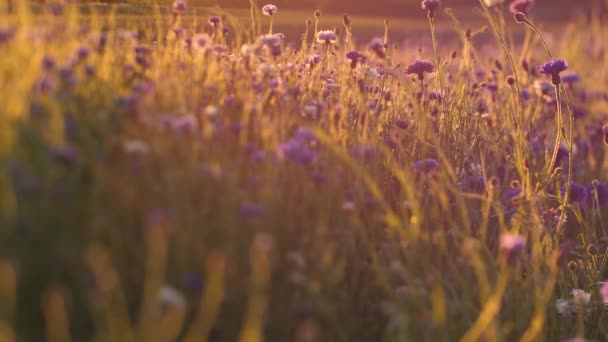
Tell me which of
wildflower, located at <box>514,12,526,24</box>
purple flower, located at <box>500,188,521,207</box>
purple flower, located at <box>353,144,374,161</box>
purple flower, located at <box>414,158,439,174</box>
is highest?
wildflower, located at <box>514,12,526,24</box>

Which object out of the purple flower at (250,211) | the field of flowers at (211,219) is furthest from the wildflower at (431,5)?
the purple flower at (250,211)

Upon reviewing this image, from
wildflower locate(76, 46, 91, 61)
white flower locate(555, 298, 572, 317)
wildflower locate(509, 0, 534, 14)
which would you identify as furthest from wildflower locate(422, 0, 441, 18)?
wildflower locate(76, 46, 91, 61)

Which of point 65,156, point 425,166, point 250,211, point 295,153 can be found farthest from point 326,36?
point 65,156

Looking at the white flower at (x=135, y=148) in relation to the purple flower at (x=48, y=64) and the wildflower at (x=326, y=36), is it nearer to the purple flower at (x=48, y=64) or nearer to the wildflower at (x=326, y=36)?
the purple flower at (x=48, y=64)

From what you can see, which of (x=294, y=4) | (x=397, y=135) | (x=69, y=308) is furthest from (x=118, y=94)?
(x=294, y=4)

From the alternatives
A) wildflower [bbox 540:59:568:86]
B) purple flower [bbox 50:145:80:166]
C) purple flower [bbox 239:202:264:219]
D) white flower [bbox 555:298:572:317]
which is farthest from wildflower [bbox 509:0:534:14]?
purple flower [bbox 50:145:80:166]

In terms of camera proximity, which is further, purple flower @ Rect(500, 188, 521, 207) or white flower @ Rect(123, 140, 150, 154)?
purple flower @ Rect(500, 188, 521, 207)

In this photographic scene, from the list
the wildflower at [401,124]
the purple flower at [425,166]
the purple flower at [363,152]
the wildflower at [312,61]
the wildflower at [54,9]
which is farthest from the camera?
the wildflower at [312,61]

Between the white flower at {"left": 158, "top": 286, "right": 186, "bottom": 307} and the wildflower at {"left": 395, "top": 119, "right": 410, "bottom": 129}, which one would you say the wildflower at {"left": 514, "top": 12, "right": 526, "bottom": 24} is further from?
the white flower at {"left": 158, "top": 286, "right": 186, "bottom": 307}

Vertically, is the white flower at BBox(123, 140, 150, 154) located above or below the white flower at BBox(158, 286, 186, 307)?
above

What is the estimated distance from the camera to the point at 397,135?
3434 millimetres

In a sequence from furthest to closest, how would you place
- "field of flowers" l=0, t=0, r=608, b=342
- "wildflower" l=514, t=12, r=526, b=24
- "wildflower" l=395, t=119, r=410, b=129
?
"wildflower" l=514, t=12, r=526, b=24 → "wildflower" l=395, t=119, r=410, b=129 → "field of flowers" l=0, t=0, r=608, b=342

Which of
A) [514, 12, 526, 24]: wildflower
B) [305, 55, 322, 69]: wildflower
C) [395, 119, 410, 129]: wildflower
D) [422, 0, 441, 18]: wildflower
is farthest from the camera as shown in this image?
[422, 0, 441, 18]: wildflower

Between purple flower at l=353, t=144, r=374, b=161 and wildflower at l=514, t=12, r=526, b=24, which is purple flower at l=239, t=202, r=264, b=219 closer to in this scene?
purple flower at l=353, t=144, r=374, b=161
